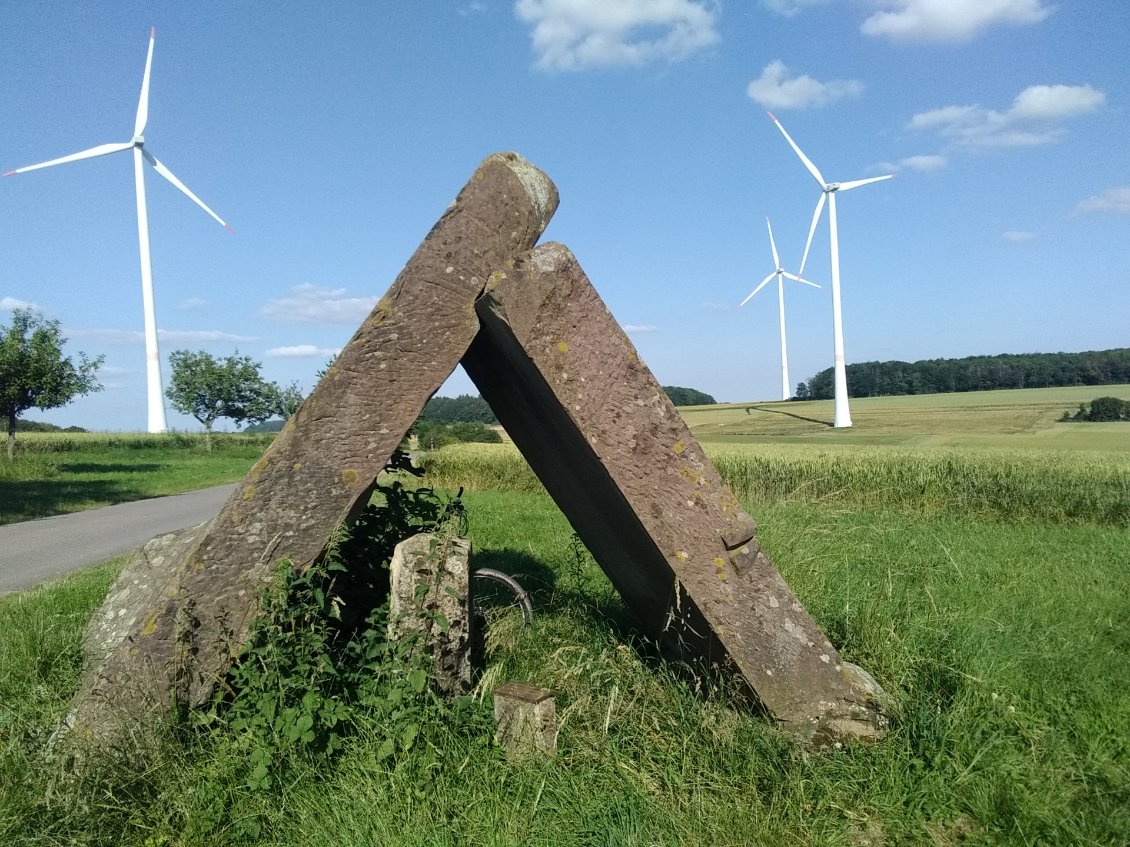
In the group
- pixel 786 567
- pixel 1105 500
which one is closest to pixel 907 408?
pixel 1105 500

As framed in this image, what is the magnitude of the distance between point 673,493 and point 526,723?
4.26ft

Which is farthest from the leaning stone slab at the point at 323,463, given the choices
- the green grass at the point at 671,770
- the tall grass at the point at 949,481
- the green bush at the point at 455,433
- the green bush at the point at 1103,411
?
the green bush at the point at 1103,411

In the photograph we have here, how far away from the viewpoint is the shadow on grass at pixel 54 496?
16.4 meters

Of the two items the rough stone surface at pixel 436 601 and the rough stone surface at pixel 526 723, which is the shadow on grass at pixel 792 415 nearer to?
the rough stone surface at pixel 436 601

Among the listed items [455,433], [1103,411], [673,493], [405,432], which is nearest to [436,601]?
[405,432]

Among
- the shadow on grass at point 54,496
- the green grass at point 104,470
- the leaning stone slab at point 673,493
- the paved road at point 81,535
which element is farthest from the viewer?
the green grass at point 104,470

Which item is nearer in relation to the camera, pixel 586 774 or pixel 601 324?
pixel 586 774

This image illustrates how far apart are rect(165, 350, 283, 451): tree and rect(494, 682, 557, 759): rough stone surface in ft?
164

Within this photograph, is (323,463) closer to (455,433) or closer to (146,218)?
(455,433)

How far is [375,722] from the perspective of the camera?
3414mm

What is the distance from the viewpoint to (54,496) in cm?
1908

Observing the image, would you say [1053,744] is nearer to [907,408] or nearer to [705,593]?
[705,593]

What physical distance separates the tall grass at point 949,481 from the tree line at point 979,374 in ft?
104

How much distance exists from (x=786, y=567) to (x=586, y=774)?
3.12 metres
